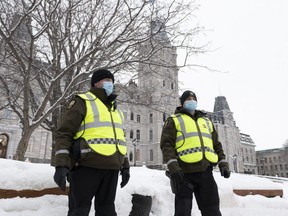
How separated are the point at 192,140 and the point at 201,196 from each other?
82cm

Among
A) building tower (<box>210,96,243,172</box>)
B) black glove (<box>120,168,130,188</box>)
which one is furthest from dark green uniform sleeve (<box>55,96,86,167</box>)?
building tower (<box>210,96,243,172</box>)

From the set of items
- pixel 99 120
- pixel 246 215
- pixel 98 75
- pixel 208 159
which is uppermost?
pixel 98 75

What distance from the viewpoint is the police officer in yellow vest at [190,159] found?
3.46 metres

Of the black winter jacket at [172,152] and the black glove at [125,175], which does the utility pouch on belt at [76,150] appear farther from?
the black winter jacket at [172,152]

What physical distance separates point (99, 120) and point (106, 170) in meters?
0.61

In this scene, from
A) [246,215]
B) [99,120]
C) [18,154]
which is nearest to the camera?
[99,120]

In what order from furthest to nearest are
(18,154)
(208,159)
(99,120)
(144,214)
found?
(18,154) < (144,214) < (208,159) < (99,120)

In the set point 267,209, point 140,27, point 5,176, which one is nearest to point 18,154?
point 5,176

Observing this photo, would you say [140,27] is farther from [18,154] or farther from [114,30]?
[18,154]

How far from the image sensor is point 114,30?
941 centimetres

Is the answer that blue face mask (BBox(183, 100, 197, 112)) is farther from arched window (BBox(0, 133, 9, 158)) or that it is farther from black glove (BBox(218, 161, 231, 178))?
arched window (BBox(0, 133, 9, 158))

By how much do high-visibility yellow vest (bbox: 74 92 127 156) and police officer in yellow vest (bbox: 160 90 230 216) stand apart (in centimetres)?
84

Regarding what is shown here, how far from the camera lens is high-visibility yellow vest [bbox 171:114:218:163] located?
3698 mm

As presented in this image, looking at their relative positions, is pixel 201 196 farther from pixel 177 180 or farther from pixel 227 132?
pixel 227 132
